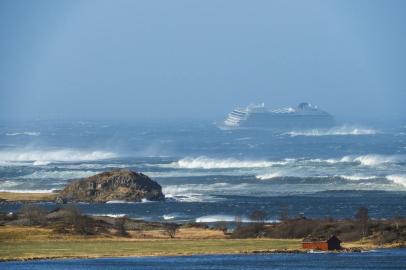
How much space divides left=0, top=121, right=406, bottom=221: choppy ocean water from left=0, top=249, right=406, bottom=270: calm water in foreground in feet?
62.4

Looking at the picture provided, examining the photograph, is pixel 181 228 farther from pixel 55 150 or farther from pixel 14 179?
pixel 55 150

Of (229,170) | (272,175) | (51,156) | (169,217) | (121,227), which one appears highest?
(51,156)

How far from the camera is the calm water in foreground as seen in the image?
204 ft

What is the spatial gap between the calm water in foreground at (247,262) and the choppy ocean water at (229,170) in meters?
19.0

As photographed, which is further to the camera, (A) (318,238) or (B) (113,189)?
(B) (113,189)

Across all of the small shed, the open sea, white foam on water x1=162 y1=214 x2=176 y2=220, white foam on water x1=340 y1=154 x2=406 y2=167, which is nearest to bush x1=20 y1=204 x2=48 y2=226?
the open sea

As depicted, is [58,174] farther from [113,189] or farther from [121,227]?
[121,227]

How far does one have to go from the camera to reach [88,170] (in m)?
127

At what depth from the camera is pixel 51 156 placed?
15225 cm

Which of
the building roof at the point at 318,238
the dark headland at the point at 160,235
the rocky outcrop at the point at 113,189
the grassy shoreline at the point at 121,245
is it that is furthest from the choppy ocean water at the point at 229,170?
the building roof at the point at 318,238

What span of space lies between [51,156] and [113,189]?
53.6m

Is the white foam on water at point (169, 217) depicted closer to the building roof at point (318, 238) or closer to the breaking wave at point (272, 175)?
the building roof at point (318, 238)

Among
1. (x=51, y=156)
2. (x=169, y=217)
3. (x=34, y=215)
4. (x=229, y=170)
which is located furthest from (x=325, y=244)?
(x=51, y=156)

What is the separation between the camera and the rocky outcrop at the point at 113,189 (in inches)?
3866
